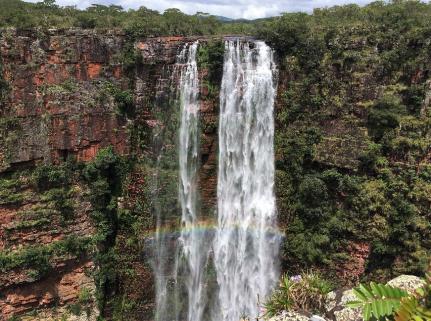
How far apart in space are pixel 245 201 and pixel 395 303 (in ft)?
49.4

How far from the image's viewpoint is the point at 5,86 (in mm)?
17516

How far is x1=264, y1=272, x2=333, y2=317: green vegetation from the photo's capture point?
41.4ft

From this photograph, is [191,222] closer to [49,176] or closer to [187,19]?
[49,176]

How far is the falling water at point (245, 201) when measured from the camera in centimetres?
2023

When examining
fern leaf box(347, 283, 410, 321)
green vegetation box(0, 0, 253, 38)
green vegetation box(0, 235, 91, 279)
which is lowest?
green vegetation box(0, 235, 91, 279)

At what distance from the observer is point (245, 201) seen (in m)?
20.5

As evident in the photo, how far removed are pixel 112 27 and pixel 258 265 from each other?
13646mm

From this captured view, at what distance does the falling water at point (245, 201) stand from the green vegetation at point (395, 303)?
14459mm

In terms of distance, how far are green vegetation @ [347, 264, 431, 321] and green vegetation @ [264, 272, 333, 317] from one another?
683 cm

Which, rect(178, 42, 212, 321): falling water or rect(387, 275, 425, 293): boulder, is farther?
rect(178, 42, 212, 321): falling water

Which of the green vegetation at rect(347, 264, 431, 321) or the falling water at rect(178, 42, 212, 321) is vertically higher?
the green vegetation at rect(347, 264, 431, 321)

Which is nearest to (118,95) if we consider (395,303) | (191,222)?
(191,222)

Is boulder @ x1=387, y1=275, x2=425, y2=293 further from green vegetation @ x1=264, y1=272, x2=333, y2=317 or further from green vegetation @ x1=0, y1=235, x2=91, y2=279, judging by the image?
green vegetation @ x1=0, y1=235, x2=91, y2=279

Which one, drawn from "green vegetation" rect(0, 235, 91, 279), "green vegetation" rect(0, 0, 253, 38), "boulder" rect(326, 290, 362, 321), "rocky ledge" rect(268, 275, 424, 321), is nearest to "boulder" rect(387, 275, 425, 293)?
"rocky ledge" rect(268, 275, 424, 321)
